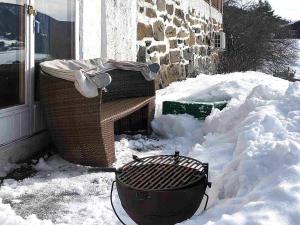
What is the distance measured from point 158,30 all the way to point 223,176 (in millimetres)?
4576

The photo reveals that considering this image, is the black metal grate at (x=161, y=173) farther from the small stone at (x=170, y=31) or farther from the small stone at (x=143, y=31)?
the small stone at (x=170, y=31)

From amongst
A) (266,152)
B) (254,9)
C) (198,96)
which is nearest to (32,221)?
(266,152)

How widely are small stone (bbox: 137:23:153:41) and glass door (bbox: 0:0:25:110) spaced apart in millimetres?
2578

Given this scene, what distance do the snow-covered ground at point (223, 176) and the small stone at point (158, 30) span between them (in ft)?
8.03

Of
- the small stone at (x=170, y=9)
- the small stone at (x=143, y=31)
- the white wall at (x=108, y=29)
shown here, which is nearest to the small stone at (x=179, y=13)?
the small stone at (x=170, y=9)

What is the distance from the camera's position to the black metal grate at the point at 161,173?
7.37 feet

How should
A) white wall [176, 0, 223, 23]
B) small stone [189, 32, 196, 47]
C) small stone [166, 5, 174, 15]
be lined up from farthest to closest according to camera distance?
small stone [189, 32, 196, 47], white wall [176, 0, 223, 23], small stone [166, 5, 174, 15]

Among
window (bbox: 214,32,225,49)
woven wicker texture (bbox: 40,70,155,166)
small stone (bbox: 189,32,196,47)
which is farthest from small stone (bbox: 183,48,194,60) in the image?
woven wicker texture (bbox: 40,70,155,166)

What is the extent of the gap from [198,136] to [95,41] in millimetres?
1420

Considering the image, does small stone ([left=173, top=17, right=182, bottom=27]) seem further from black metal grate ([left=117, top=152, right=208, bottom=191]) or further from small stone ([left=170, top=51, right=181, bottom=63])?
black metal grate ([left=117, top=152, right=208, bottom=191])

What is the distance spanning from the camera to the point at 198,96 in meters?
5.61

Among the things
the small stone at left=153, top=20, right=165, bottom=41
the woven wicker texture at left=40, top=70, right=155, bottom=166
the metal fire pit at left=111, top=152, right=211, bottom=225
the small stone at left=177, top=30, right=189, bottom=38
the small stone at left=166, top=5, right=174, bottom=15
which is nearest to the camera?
the metal fire pit at left=111, top=152, right=211, bottom=225

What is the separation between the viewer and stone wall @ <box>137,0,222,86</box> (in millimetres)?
6344

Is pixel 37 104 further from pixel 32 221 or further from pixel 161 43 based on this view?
pixel 161 43
